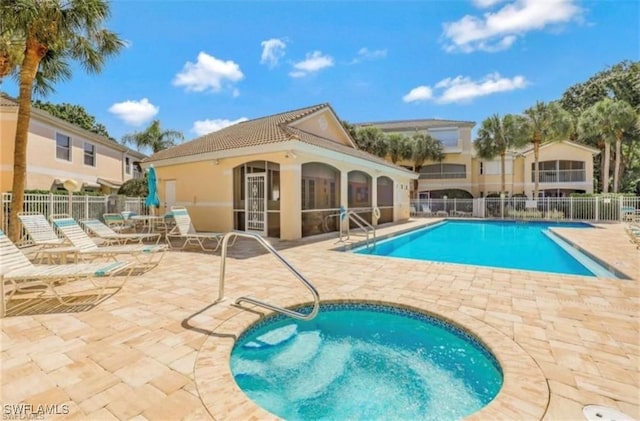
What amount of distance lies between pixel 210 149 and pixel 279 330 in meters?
11.2

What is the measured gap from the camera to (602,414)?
231 centimetres

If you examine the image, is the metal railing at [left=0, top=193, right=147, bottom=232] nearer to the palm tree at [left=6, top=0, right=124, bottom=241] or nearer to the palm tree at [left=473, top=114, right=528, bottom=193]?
the palm tree at [left=6, top=0, right=124, bottom=241]

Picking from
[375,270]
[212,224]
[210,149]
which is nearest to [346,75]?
[210,149]

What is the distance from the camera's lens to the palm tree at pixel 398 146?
31922 mm

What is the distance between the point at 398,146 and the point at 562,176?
17.9 metres

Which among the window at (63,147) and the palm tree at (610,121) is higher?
the palm tree at (610,121)

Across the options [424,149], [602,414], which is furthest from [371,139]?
[602,414]

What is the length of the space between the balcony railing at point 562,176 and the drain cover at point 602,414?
120ft

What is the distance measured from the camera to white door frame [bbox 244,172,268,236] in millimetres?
12648

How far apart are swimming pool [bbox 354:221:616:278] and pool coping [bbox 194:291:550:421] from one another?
19.6 ft

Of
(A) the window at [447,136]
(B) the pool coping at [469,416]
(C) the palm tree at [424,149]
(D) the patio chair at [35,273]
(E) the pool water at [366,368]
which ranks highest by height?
(A) the window at [447,136]

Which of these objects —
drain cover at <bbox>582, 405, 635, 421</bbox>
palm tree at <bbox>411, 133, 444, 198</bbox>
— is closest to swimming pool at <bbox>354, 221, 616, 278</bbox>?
drain cover at <bbox>582, 405, 635, 421</bbox>

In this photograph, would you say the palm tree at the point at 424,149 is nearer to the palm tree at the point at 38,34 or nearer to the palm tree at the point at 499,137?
the palm tree at the point at 499,137

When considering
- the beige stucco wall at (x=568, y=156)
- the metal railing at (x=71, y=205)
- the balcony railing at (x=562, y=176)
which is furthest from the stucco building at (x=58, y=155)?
the balcony railing at (x=562, y=176)
